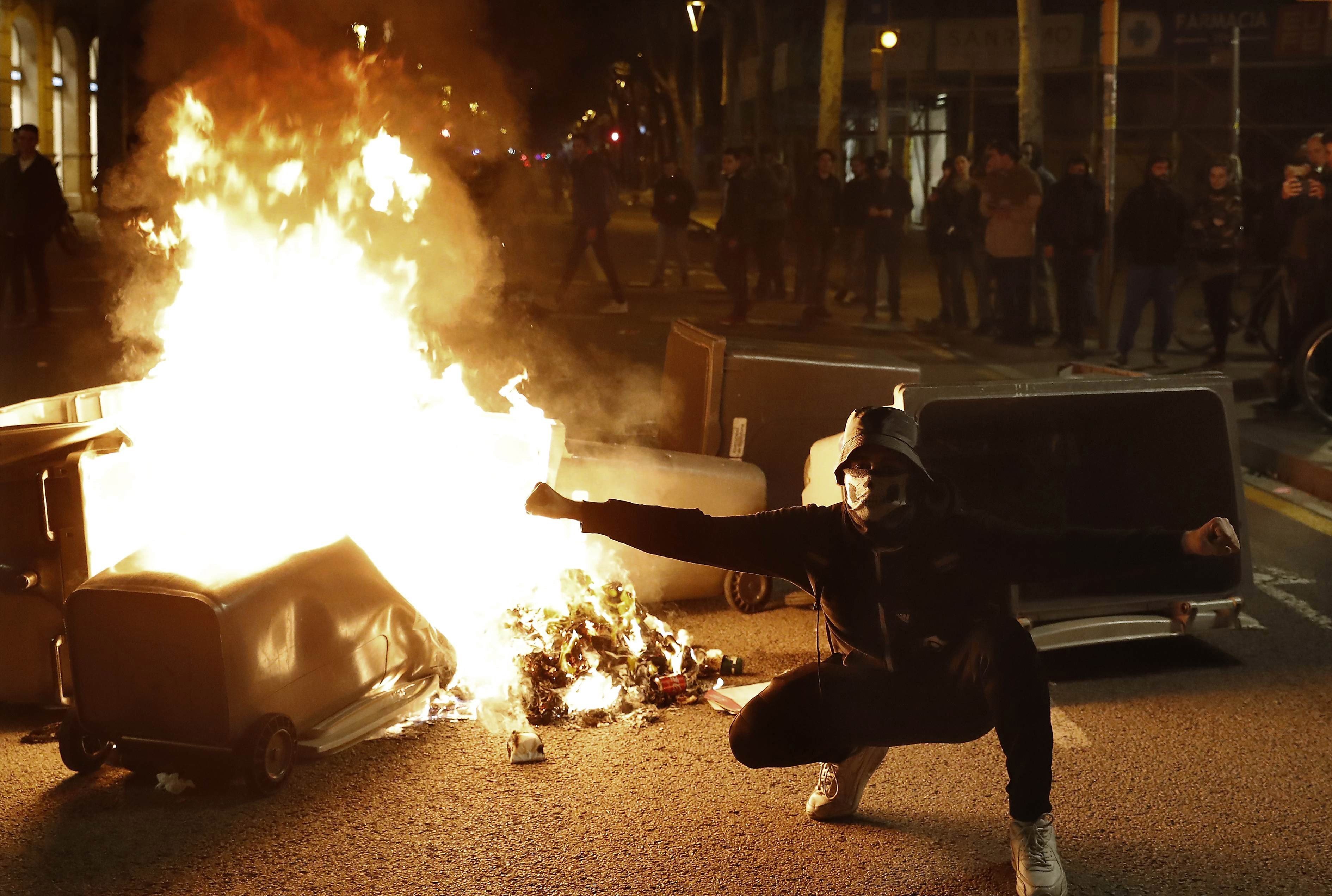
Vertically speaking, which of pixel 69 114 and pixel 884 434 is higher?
pixel 69 114

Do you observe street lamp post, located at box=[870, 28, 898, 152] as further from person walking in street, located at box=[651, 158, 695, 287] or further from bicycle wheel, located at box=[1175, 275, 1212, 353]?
bicycle wheel, located at box=[1175, 275, 1212, 353]

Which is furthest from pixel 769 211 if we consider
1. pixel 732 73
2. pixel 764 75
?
pixel 732 73

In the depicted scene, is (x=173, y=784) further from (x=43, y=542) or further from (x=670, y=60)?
(x=670, y=60)

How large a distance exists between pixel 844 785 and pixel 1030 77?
53.8ft

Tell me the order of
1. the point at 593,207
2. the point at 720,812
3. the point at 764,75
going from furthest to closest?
the point at 764,75 < the point at 593,207 < the point at 720,812

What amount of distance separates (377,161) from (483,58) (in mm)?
13557

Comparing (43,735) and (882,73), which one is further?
(882,73)

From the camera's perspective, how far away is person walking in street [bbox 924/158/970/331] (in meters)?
16.4

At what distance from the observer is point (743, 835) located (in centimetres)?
432

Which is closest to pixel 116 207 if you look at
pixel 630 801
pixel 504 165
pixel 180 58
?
pixel 504 165

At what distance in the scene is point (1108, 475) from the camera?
6180 mm

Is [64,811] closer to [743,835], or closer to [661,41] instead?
[743,835]

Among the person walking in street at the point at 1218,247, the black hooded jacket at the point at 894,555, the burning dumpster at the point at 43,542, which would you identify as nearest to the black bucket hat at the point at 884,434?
the black hooded jacket at the point at 894,555

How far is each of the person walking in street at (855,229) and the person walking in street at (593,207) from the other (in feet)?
8.95
